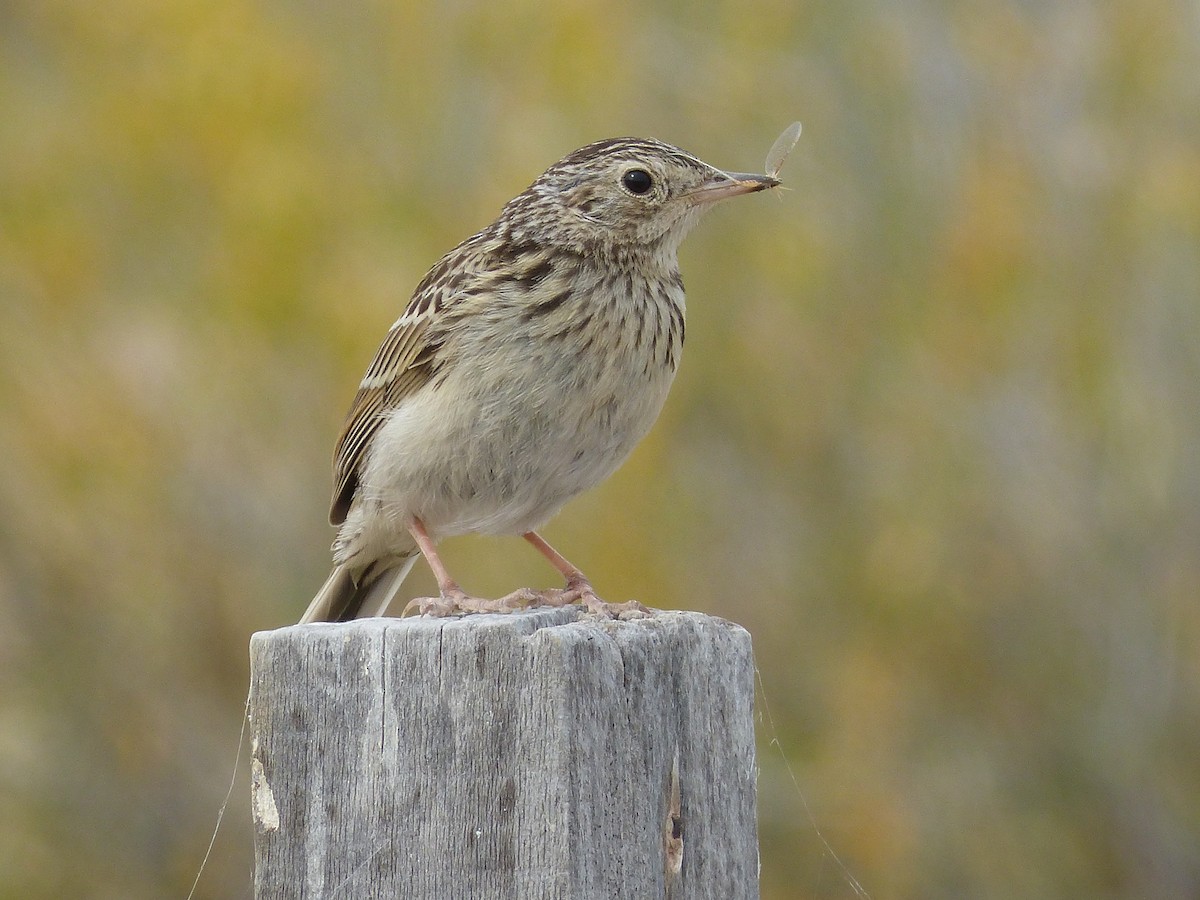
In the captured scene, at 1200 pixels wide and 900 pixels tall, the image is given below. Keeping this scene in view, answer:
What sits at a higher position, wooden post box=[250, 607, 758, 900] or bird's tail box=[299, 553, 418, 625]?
bird's tail box=[299, 553, 418, 625]

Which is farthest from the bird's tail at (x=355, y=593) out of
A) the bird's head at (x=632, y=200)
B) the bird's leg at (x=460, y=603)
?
the bird's head at (x=632, y=200)

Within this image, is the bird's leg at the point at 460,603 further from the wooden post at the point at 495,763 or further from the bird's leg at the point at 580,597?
the wooden post at the point at 495,763

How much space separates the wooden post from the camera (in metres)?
2.11

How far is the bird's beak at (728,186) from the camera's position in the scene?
4.22 m

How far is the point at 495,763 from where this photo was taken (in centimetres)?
213

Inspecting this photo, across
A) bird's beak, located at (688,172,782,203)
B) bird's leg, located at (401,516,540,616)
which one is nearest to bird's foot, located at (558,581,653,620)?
bird's leg, located at (401,516,540,616)

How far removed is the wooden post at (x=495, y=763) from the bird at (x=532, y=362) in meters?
1.39

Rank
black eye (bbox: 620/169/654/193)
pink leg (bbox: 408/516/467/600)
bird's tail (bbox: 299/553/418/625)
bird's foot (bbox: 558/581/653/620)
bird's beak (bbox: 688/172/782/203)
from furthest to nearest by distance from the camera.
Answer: bird's tail (bbox: 299/553/418/625)
black eye (bbox: 620/169/654/193)
bird's beak (bbox: 688/172/782/203)
pink leg (bbox: 408/516/467/600)
bird's foot (bbox: 558/581/653/620)

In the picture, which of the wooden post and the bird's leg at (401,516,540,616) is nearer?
the wooden post

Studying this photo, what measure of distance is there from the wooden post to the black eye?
7.23 ft

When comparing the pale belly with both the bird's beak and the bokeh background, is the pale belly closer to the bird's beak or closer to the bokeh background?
the bird's beak

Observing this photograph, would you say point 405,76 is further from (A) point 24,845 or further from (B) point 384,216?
(A) point 24,845

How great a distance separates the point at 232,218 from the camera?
7727 mm

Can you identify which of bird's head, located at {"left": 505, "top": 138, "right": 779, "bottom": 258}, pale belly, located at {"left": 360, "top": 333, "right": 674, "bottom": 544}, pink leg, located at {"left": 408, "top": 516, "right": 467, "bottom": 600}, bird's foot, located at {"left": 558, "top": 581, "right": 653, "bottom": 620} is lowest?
bird's foot, located at {"left": 558, "top": 581, "right": 653, "bottom": 620}
